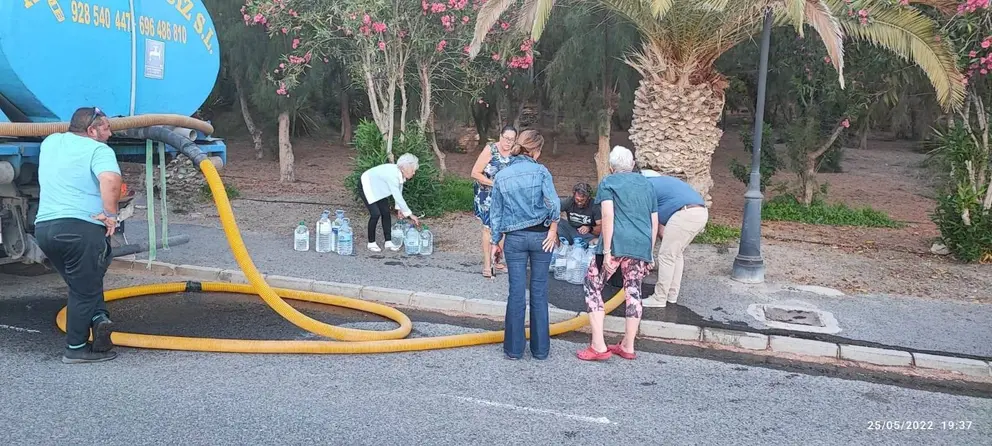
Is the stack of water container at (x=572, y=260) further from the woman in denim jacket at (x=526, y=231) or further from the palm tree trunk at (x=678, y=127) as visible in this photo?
the palm tree trunk at (x=678, y=127)

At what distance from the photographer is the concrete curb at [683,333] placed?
6.34m

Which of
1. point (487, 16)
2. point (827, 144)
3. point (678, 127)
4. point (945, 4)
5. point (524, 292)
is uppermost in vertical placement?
A: point (945, 4)

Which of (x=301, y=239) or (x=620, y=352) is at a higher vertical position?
(x=301, y=239)

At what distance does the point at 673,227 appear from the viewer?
738 cm

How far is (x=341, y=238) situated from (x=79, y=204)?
13.6 ft

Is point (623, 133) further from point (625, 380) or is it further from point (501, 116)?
point (625, 380)

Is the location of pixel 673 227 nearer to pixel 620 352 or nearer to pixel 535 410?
pixel 620 352

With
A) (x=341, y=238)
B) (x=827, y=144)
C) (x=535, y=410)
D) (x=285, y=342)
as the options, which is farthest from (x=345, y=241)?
(x=827, y=144)

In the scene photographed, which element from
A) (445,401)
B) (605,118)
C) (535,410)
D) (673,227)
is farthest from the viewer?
(605,118)

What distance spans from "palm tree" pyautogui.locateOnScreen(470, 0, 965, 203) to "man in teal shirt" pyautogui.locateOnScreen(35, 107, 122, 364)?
5.10m

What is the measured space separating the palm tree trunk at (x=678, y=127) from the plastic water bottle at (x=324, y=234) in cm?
427

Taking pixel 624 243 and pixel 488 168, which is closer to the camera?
pixel 624 243

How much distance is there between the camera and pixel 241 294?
801 cm

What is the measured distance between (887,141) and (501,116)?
1575 centimetres
